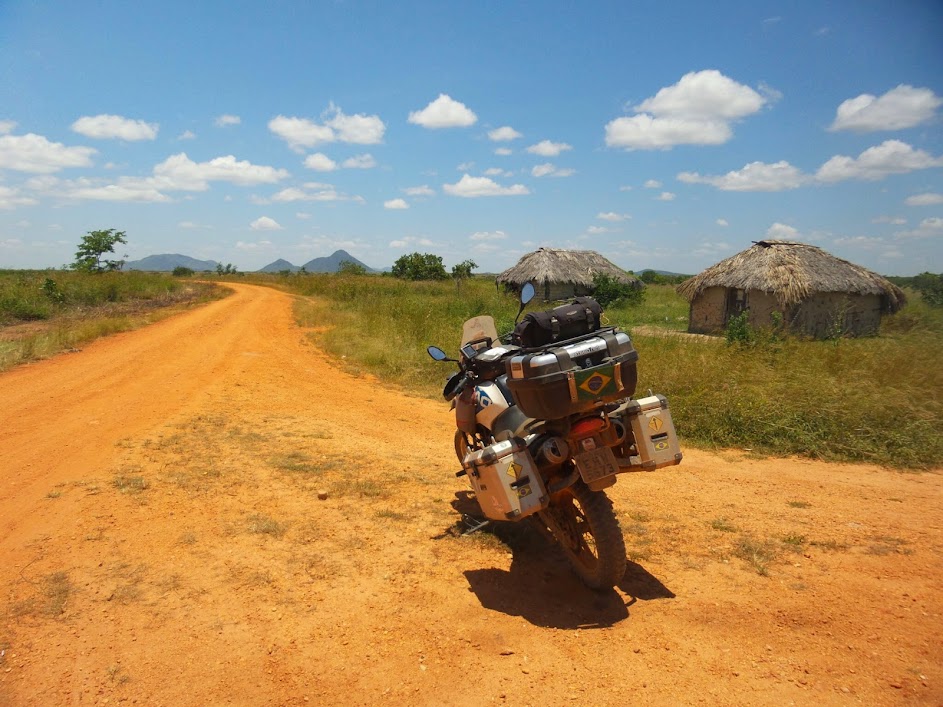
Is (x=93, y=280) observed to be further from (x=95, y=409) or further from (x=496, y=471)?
(x=496, y=471)

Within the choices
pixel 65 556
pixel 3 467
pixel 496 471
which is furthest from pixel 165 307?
pixel 496 471

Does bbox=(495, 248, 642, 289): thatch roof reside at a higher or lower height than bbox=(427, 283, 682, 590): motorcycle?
higher

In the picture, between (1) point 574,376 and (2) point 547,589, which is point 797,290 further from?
(1) point 574,376

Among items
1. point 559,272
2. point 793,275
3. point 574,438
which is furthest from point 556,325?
point 559,272

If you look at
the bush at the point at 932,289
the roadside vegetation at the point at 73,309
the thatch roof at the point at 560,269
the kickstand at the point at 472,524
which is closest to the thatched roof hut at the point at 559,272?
the thatch roof at the point at 560,269

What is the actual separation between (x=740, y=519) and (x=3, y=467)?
5.68 m

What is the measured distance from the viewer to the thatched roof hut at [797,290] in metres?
15.6

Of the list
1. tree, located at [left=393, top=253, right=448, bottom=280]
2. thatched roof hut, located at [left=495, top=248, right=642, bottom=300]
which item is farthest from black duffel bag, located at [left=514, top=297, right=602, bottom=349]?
tree, located at [left=393, top=253, right=448, bottom=280]

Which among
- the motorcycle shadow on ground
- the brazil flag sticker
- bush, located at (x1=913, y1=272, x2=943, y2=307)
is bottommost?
the motorcycle shadow on ground

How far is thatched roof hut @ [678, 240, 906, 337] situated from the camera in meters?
15.6

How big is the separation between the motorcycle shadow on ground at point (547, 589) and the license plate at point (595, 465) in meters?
0.72

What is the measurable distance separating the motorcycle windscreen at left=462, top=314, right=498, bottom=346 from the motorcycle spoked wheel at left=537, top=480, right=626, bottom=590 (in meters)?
1.34

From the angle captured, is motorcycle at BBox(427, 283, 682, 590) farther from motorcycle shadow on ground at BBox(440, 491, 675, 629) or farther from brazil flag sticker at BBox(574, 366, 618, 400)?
motorcycle shadow on ground at BBox(440, 491, 675, 629)

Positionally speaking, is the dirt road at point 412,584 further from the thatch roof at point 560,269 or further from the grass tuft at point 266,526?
the thatch roof at point 560,269
